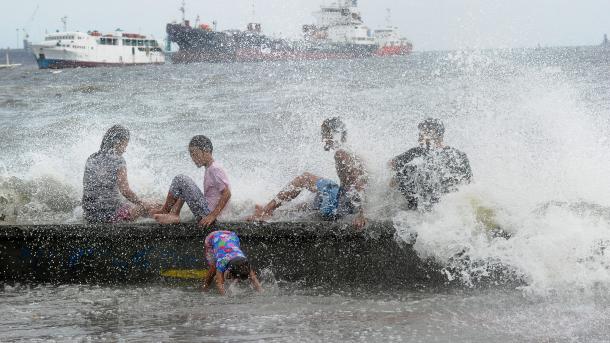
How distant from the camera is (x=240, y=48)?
72812mm

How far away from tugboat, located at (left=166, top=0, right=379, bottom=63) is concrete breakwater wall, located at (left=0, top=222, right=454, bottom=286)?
63176 mm

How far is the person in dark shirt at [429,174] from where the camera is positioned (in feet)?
20.3

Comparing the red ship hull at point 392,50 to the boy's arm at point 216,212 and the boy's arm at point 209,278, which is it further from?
the boy's arm at point 209,278

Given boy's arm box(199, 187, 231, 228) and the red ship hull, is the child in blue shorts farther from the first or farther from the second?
the red ship hull

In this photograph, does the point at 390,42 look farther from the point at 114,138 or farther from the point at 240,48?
the point at 114,138

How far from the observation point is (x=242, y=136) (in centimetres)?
1575

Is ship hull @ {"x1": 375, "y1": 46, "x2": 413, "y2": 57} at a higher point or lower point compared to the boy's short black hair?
higher

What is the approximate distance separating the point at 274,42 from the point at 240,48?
3.81m

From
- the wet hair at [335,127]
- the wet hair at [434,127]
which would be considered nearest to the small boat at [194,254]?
the wet hair at [335,127]

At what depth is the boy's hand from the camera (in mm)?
5848

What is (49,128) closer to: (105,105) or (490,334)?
(105,105)

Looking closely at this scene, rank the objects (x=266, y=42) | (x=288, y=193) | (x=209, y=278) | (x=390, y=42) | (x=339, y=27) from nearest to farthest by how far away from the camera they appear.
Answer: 1. (x=209, y=278)
2. (x=288, y=193)
3. (x=266, y=42)
4. (x=339, y=27)
5. (x=390, y=42)

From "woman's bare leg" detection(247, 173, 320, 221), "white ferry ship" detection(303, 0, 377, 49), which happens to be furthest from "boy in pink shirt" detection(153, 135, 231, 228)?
"white ferry ship" detection(303, 0, 377, 49)

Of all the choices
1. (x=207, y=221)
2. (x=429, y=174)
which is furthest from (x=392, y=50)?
(x=207, y=221)
